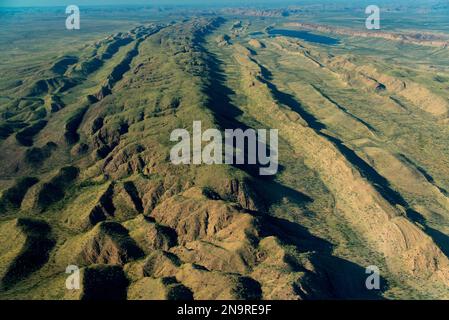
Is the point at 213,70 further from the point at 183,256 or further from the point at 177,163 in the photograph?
the point at 183,256

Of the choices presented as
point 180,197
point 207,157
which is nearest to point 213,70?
point 207,157

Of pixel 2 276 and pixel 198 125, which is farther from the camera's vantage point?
pixel 198 125

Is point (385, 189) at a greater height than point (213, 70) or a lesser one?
lesser

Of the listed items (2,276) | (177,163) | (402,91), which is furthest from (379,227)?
(402,91)

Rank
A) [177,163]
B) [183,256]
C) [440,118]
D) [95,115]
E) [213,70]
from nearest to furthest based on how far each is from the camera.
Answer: [183,256] < [177,163] < [95,115] < [440,118] < [213,70]

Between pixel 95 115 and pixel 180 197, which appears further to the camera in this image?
pixel 95 115

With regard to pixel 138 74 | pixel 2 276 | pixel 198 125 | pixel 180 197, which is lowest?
pixel 2 276

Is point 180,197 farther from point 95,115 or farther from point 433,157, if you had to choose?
point 433,157

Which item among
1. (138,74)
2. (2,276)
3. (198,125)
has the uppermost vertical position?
(138,74)

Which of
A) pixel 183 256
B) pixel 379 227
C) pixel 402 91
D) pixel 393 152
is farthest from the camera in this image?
pixel 402 91
